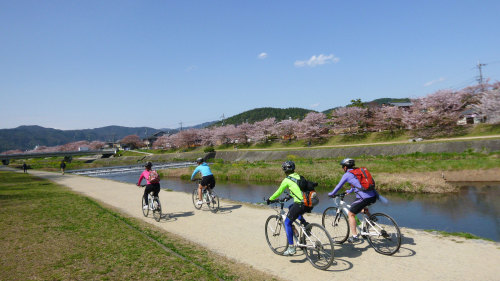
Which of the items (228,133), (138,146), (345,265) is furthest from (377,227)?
(138,146)

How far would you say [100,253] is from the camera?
6.80 metres

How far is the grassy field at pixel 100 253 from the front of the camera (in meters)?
5.57

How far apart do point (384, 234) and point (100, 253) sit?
6543mm

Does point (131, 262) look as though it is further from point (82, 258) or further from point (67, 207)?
point (67, 207)

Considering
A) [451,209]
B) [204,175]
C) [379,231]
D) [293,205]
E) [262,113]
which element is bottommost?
[451,209]

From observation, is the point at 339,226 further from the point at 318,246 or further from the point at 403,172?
the point at 403,172

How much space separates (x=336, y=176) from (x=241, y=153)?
117 feet

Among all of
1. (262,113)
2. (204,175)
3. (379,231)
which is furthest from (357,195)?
(262,113)

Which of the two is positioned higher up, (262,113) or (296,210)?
(262,113)

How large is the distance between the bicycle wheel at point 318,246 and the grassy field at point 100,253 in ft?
3.75

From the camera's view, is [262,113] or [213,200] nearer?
[213,200]

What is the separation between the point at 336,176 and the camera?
2272cm

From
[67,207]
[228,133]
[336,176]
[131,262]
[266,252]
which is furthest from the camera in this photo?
[228,133]

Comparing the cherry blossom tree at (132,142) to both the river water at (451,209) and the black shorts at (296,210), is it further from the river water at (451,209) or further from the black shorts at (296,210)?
the black shorts at (296,210)
